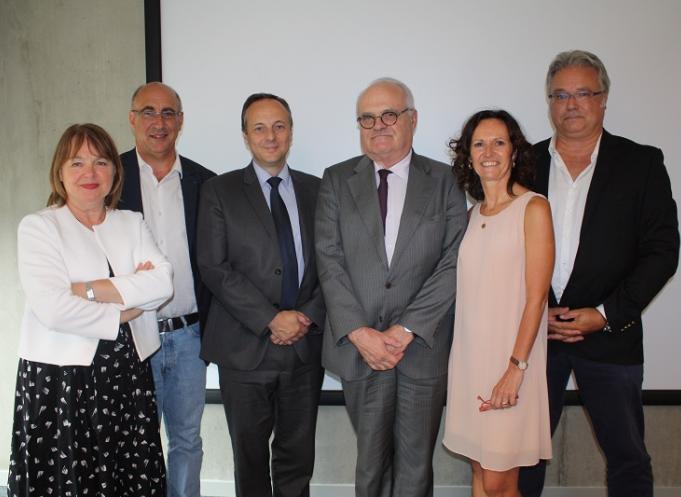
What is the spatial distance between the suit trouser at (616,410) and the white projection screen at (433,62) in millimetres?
972

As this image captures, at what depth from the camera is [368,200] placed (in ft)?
7.53

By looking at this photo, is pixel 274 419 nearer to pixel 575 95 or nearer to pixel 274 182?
pixel 274 182

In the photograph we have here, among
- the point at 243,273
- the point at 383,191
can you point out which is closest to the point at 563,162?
the point at 383,191

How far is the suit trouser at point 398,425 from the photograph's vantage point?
7.39 ft

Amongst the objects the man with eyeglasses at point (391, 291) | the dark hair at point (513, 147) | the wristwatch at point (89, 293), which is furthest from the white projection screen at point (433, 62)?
the wristwatch at point (89, 293)

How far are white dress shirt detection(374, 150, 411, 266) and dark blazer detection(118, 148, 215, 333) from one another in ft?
2.88

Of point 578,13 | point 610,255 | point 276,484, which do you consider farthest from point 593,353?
point 578,13

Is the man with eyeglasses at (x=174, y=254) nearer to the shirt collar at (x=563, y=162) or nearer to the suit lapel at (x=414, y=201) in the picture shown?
the suit lapel at (x=414, y=201)

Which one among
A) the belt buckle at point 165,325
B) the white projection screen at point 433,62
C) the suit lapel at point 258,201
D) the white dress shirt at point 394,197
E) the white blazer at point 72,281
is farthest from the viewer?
the white projection screen at point 433,62

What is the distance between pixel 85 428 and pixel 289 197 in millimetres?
1238

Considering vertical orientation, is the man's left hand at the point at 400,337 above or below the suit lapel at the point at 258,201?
below

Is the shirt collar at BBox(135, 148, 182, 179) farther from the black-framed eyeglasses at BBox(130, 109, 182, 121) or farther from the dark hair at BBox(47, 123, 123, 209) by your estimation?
the dark hair at BBox(47, 123, 123, 209)

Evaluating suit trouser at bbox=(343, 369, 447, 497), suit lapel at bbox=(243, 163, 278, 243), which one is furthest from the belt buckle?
suit trouser at bbox=(343, 369, 447, 497)

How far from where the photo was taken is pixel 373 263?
2.23 meters
